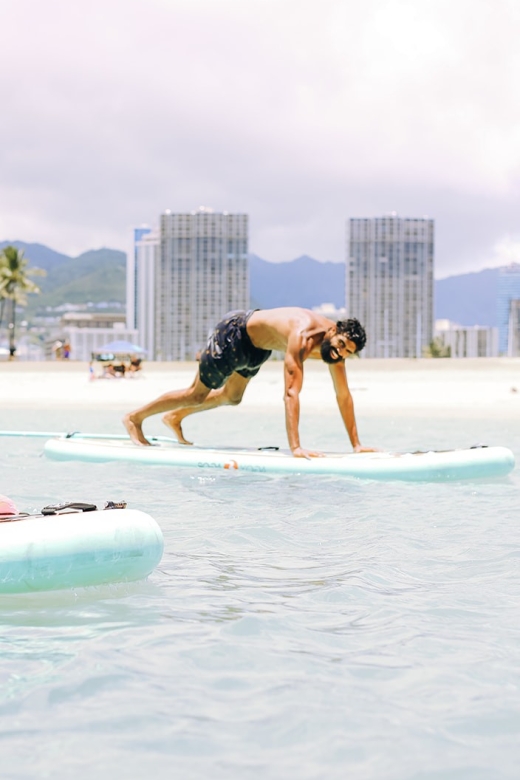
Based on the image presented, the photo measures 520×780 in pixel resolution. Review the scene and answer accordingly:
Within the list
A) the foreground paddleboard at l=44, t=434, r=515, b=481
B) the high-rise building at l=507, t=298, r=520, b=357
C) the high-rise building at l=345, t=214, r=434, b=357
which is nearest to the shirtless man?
the foreground paddleboard at l=44, t=434, r=515, b=481

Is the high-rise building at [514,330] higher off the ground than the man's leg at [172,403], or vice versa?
the high-rise building at [514,330]

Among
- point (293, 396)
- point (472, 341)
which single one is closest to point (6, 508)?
point (293, 396)

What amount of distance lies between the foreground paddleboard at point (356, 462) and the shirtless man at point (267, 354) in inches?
6.4

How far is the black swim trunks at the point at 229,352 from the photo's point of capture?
6969 millimetres

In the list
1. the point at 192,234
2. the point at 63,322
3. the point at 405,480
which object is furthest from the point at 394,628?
the point at 63,322

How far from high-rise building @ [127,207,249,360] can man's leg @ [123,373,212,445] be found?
10374 cm

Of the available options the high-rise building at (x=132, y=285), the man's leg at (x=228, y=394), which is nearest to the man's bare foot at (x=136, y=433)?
the man's leg at (x=228, y=394)

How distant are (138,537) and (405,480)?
3467mm

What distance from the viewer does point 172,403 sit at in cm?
747

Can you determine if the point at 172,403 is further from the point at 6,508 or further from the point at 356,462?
the point at 6,508

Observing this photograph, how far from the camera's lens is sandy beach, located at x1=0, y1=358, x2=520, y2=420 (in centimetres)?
1736

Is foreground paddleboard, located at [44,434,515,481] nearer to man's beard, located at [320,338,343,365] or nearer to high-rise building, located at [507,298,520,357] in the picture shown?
man's beard, located at [320,338,343,365]

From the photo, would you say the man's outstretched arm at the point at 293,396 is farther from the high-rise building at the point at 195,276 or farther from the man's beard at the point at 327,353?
the high-rise building at the point at 195,276

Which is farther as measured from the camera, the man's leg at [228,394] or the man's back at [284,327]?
the man's leg at [228,394]
